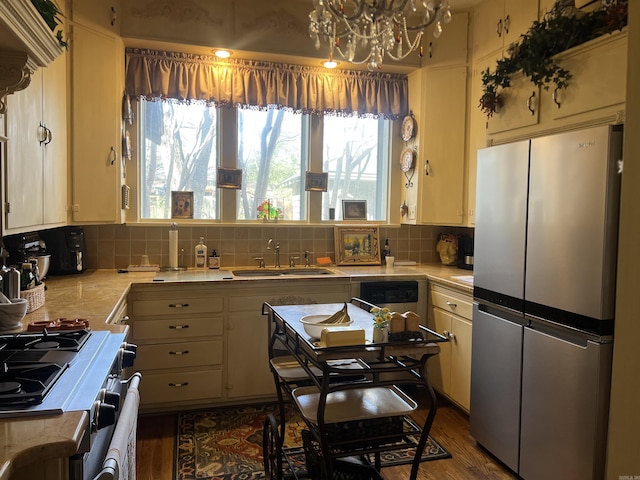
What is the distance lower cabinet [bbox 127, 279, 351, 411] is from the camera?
10.1ft

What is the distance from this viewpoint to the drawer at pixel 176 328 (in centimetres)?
306

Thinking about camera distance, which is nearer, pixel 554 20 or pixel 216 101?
pixel 554 20

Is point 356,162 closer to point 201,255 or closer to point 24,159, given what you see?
point 201,255

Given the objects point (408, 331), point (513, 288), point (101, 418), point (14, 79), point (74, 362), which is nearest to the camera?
point (101, 418)

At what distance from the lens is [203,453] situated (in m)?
2.70

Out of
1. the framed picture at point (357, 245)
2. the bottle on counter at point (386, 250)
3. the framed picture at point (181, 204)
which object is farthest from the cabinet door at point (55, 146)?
the bottle on counter at point (386, 250)

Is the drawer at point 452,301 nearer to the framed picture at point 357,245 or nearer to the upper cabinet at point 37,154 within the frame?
the framed picture at point 357,245

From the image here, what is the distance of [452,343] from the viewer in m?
3.27

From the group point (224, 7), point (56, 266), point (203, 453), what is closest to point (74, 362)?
point (203, 453)

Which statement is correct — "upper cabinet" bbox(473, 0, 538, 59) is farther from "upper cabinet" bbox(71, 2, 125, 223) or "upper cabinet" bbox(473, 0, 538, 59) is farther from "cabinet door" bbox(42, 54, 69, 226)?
"cabinet door" bbox(42, 54, 69, 226)

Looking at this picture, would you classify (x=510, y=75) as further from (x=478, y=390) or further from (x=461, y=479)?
(x=461, y=479)

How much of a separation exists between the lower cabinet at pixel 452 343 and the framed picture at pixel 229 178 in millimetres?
1709

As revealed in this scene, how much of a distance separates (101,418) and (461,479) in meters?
1.97

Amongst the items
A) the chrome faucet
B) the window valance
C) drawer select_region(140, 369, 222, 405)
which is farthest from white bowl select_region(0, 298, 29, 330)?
the chrome faucet
